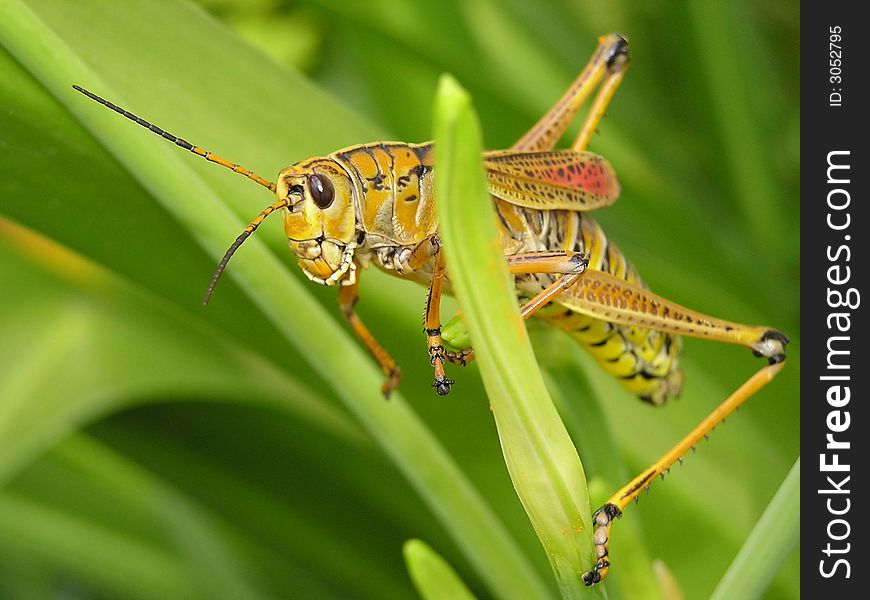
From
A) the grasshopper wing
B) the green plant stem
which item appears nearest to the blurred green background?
the green plant stem

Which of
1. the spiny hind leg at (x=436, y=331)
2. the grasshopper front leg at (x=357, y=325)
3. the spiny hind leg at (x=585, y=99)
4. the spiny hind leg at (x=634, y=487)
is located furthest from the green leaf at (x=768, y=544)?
the spiny hind leg at (x=585, y=99)

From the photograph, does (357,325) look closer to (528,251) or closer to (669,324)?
(528,251)

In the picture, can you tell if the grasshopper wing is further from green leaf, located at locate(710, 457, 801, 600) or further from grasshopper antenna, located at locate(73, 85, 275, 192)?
green leaf, located at locate(710, 457, 801, 600)

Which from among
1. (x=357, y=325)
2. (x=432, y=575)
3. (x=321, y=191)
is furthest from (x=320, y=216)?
(x=432, y=575)

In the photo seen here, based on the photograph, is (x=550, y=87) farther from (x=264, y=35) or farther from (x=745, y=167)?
(x=264, y=35)

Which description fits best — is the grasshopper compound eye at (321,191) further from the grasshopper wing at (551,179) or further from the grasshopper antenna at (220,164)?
the grasshopper wing at (551,179)
